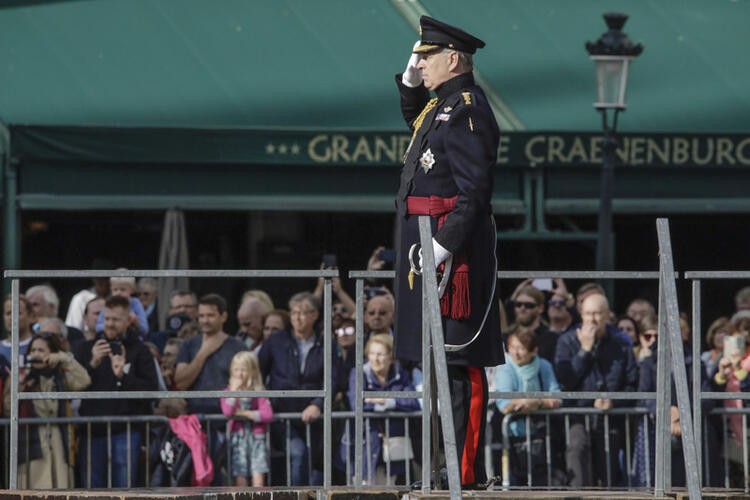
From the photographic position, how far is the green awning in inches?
654

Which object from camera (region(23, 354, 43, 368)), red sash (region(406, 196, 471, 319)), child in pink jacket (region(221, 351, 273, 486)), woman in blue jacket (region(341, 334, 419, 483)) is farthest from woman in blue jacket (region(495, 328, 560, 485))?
red sash (region(406, 196, 471, 319))

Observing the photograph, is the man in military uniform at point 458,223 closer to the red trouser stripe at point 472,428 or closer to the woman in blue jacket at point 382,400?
the red trouser stripe at point 472,428

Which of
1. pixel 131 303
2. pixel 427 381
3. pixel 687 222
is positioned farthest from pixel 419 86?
pixel 687 222

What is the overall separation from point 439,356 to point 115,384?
4642mm

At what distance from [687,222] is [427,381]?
33.6 feet

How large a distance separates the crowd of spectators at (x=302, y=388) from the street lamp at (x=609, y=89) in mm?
2895

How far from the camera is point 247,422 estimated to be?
37.4 ft

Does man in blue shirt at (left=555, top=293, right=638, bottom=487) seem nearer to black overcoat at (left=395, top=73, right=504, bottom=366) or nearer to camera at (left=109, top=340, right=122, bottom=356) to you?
camera at (left=109, top=340, right=122, bottom=356)

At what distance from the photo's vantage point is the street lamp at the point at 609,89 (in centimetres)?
1498

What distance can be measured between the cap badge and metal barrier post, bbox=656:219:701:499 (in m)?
0.92

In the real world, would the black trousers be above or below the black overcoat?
below

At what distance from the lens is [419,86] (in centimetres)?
813

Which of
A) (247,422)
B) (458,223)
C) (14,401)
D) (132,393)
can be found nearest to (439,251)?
(458,223)

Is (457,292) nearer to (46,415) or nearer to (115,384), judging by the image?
(115,384)
